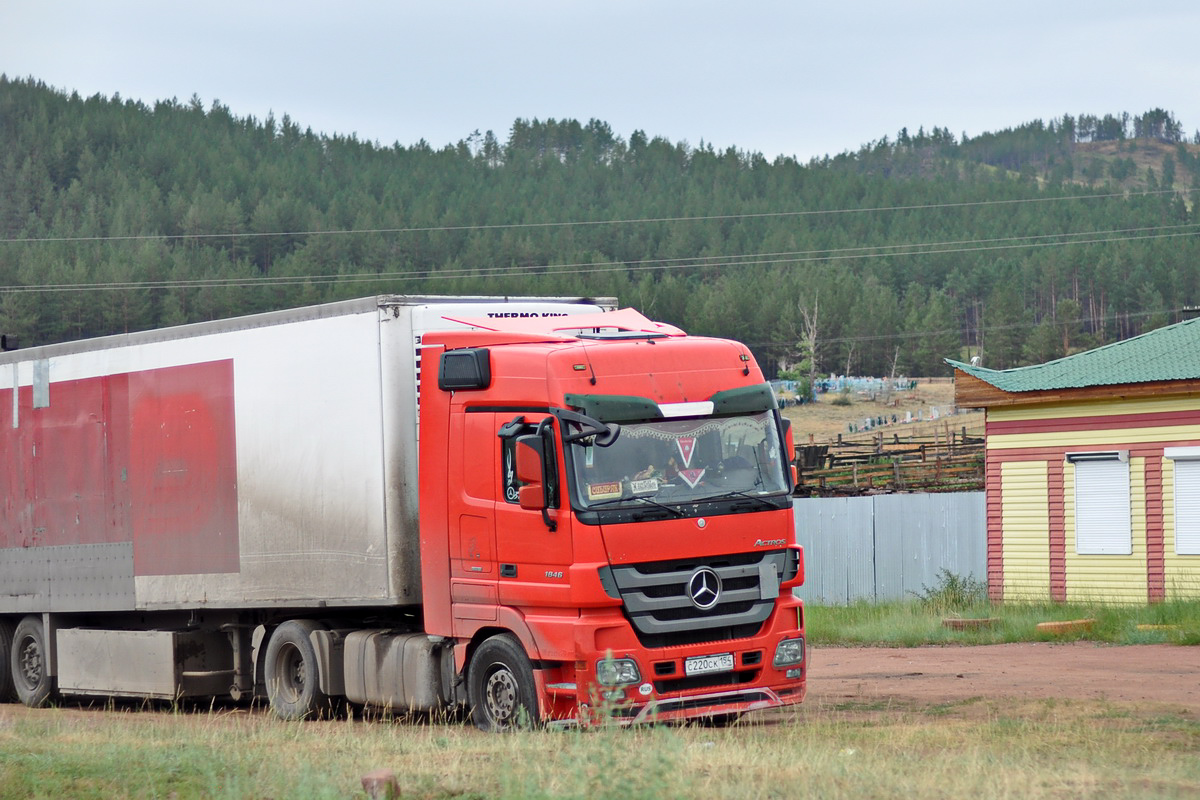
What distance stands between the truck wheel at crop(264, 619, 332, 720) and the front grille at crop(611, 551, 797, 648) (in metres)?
4.04

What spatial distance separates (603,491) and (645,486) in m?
→ 0.35

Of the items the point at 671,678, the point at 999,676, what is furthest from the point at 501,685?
the point at 999,676

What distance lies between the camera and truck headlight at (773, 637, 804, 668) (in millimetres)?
11641

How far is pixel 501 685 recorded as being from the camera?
11719mm

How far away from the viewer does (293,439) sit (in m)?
13.6

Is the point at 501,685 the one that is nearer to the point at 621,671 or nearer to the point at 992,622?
the point at 621,671

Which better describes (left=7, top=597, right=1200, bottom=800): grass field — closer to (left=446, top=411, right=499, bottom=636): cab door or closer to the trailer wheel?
(left=446, top=411, right=499, bottom=636): cab door

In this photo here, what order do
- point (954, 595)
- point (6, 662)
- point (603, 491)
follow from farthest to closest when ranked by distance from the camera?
point (954, 595), point (6, 662), point (603, 491)

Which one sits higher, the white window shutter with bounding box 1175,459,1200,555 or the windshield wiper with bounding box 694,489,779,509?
the windshield wiper with bounding box 694,489,779,509

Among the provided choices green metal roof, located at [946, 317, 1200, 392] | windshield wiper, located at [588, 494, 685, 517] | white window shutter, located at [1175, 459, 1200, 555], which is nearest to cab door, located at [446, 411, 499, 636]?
windshield wiper, located at [588, 494, 685, 517]

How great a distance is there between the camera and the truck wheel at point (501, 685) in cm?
1127

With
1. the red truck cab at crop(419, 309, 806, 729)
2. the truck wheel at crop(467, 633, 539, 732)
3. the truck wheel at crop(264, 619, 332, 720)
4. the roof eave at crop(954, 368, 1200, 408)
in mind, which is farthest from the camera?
the roof eave at crop(954, 368, 1200, 408)

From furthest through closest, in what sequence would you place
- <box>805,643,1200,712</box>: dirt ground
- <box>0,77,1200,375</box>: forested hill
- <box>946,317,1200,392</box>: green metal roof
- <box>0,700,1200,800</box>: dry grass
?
<box>0,77,1200,375</box>: forested hill, <box>946,317,1200,392</box>: green metal roof, <box>805,643,1200,712</box>: dirt ground, <box>0,700,1200,800</box>: dry grass

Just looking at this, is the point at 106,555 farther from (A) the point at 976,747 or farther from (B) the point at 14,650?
(A) the point at 976,747
